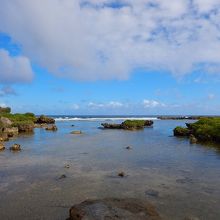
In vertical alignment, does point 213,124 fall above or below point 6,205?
above

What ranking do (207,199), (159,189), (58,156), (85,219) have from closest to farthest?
1. (85,219)
2. (207,199)
3. (159,189)
4. (58,156)

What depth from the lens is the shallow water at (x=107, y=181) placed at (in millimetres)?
16781

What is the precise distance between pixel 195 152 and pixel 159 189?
57.5 ft

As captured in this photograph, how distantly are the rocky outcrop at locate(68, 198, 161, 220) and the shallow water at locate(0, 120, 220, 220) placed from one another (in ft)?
6.94

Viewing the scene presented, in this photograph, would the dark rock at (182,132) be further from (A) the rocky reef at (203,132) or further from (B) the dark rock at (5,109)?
(B) the dark rock at (5,109)

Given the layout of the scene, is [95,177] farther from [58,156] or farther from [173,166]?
[58,156]

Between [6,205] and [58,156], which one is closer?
[6,205]

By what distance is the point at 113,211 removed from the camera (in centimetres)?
1321

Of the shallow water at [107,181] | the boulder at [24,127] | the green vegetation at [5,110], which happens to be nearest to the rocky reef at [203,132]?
the shallow water at [107,181]

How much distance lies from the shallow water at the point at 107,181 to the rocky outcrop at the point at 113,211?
2.12m

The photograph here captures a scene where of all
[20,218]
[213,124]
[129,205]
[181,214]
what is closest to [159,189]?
[181,214]

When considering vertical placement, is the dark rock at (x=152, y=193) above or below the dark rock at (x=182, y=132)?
below

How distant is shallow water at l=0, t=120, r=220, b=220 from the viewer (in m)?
16.8

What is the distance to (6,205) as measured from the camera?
17203mm
